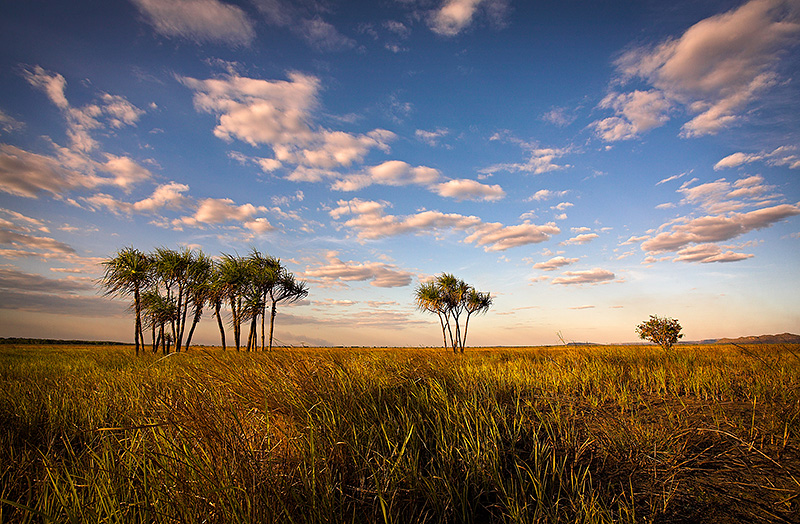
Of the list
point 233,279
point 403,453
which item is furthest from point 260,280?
point 403,453

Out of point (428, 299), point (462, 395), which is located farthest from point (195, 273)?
point (462, 395)

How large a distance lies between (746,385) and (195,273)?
30536 millimetres

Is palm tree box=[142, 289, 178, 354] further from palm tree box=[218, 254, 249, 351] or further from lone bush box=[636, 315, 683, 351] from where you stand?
lone bush box=[636, 315, 683, 351]

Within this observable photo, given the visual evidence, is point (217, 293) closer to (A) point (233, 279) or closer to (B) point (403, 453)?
(A) point (233, 279)

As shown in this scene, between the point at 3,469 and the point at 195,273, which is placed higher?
the point at 195,273

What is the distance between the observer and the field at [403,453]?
2.09 m

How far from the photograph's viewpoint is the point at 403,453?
8.39 feet

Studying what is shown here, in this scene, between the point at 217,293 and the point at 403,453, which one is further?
the point at 217,293

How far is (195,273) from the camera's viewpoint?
2697 centimetres

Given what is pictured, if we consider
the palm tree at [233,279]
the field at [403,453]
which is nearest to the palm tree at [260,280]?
the palm tree at [233,279]

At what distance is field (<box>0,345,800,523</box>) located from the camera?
209cm

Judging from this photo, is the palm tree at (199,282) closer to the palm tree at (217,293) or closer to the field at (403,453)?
the palm tree at (217,293)

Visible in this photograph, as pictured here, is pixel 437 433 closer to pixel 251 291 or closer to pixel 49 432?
pixel 49 432

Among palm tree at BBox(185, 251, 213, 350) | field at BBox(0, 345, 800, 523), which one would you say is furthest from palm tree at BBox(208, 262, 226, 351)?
field at BBox(0, 345, 800, 523)
